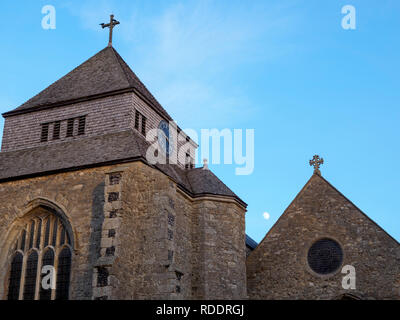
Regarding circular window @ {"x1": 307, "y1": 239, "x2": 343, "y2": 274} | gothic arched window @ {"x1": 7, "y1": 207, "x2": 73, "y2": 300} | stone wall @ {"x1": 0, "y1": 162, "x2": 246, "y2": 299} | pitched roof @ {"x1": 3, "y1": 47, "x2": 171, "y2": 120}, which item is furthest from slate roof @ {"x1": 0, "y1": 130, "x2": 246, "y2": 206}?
circular window @ {"x1": 307, "y1": 239, "x2": 343, "y2": 274}

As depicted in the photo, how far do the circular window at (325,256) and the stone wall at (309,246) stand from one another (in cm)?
20

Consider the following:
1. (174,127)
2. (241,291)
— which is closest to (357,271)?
(241,291)

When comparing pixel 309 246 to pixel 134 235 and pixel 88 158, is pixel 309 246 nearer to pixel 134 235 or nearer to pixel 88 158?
pixel 134 235

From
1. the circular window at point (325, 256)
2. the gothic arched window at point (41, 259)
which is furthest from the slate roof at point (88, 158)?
the circular window at point (325, 256)

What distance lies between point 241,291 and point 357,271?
16.4 feet

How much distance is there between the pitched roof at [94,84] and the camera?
2417 cm

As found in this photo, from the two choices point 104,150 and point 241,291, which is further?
point 241,291

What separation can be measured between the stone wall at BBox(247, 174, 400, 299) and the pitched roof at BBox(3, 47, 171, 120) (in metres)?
7.66

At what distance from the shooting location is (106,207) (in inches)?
738

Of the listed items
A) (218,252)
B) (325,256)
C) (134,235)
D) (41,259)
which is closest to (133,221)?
(134,235)

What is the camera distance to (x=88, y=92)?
2436 centimetres

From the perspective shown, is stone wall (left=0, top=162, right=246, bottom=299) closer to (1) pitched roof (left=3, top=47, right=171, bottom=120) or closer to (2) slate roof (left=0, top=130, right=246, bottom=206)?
(2) slate roof (left=0, top=130, right=246, bottom=206)

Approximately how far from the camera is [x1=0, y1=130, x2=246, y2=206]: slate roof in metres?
20.7
